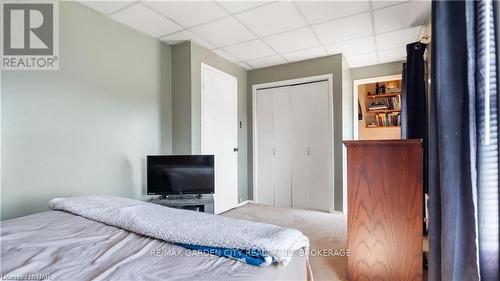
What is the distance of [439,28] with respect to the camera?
99cm

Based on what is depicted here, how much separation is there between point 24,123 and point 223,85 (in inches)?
94.0

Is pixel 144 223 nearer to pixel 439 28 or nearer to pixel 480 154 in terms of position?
pixel 480 154

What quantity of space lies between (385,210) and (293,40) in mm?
2298

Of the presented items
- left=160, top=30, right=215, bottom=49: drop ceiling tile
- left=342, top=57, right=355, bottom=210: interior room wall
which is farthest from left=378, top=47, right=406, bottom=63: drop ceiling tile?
left=160, top=30, right=215, bottom=49: drop ceiling tile

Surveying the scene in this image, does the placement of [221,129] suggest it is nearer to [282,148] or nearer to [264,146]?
[264,146]

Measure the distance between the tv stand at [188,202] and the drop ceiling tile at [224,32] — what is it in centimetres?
195

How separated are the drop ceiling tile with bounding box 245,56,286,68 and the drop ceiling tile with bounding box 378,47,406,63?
1.48 metres

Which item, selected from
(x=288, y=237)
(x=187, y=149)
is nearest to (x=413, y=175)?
(x=288, y=237)

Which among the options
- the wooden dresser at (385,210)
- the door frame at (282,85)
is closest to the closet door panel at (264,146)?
the door frame at (282,85)

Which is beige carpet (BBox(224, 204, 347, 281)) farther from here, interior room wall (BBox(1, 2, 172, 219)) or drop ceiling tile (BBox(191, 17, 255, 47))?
drop ceiling tile (BBox(191, 17, 255, 47))

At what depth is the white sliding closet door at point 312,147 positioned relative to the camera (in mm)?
3680

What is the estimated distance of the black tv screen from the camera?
2695mm

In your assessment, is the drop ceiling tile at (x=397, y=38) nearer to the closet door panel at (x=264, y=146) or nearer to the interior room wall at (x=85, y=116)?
the closet door panel at (x=264, y=146)

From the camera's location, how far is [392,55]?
3.65 metres
